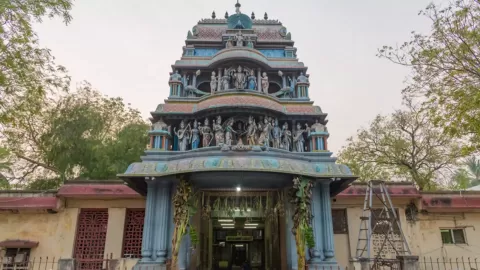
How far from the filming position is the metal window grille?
475 inches

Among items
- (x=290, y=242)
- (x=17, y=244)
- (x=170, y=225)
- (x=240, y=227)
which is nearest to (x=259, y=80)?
(x=290, y=242)

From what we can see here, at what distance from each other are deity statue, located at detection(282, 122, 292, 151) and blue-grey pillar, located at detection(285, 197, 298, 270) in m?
2.09

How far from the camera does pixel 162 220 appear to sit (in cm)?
1059

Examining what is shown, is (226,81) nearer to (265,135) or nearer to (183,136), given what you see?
(183,136)

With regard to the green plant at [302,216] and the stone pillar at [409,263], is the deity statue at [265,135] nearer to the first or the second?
the green plant at [302,216]

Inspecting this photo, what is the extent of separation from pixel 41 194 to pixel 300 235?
9.80 metres

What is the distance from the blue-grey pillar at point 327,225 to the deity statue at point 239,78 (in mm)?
4937

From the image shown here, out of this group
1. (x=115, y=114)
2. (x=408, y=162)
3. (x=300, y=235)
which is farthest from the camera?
(x=115, y=114)

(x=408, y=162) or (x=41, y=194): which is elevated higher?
(x=408, y=162)

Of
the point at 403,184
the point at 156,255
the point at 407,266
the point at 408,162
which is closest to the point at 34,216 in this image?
the point at 156,255

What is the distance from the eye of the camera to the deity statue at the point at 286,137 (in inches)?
468

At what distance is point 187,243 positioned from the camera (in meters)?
10.5

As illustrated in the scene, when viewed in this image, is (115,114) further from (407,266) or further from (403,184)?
(407,266)

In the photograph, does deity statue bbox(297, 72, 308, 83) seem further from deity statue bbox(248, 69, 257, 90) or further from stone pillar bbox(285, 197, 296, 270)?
stone pillar bbox(285, 197, 296, 270)
